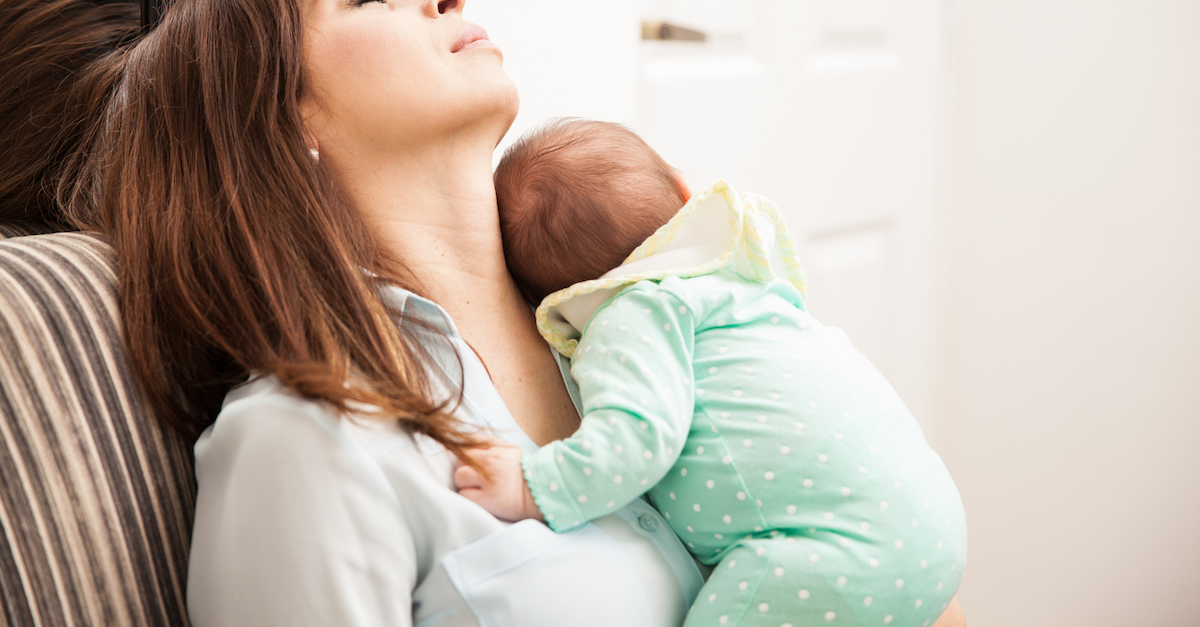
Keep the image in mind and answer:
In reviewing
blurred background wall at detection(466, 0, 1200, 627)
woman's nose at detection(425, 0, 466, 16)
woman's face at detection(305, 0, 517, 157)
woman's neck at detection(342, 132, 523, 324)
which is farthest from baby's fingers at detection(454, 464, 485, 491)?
blurred background wall at detection(466, 0, 1200, 627)

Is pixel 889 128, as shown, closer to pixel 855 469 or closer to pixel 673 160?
pixel 673 160

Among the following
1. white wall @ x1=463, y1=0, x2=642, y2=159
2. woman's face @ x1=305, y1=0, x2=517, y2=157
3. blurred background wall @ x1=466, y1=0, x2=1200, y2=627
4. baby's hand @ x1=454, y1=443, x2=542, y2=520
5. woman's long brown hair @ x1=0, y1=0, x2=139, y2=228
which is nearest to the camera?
baby's hand @ x1=454, y1=443, x2=542, y2=520

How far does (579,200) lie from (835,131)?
1.12 meters

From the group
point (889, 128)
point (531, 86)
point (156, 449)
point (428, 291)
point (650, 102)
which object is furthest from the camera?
point (889, 128)

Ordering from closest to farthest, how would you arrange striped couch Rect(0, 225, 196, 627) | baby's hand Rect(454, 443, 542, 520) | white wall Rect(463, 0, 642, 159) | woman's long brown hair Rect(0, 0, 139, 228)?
striped couch Rect(0, 225, 196, 627) → baby's hand Rect(454, 443, 542, 520) → woman's long brown hair Rect(0, 0, 139, 228) → white wall Rect(463, 0, 642, 159)

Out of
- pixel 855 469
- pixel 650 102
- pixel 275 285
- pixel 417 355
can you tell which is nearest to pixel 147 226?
pixel 275 285

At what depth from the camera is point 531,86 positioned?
4.27 ft

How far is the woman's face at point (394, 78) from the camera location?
2.55 ft

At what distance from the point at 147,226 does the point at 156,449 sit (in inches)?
7.5

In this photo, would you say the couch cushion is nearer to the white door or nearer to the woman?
the woman

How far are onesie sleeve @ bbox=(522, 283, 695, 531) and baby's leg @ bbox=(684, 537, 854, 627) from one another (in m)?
0.11

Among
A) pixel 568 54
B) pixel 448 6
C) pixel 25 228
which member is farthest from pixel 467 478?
pixel 568 54

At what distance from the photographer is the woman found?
62 cm

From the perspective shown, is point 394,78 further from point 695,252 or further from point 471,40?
point 695,252
